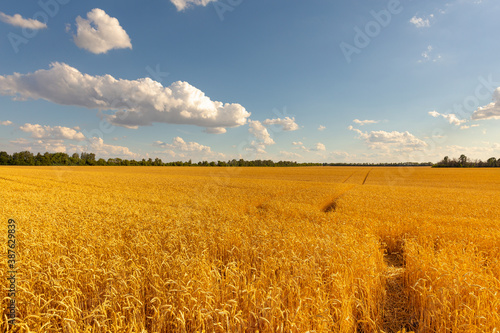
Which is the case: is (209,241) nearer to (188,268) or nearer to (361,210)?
(188,268)

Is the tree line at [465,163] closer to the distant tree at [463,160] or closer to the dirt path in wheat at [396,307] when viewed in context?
the distant tree at [463,160]

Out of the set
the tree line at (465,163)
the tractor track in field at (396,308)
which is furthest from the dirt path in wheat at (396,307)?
the tree line at (465,163)

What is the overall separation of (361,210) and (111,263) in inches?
565

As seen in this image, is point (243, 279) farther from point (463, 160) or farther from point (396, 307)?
point (463, 160)

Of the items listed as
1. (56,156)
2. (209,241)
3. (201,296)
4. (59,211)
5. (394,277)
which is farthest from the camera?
(56,156)

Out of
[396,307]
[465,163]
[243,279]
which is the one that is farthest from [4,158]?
[465,163]

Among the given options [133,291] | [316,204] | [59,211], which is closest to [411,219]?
[316,204]

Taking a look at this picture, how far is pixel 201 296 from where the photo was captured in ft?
12.9

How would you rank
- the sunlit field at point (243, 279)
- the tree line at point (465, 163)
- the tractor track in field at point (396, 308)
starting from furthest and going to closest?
1. the tree line at point (465, 163)
2. the tractor track in field at point (396, 308)
3. the sunlit field at point (243, 279)

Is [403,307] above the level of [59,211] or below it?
below

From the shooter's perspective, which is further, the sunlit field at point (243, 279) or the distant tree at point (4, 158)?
the distant tree at point (4, 158)

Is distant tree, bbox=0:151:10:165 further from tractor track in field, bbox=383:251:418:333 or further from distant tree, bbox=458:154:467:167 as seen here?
distant tree, bbox=458:154:467:167

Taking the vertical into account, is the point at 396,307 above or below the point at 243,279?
below

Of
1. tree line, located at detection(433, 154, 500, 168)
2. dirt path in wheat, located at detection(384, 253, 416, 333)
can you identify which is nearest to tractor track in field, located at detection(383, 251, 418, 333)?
dirt path in wheat, located at detection(384, 253, 416, 333)
